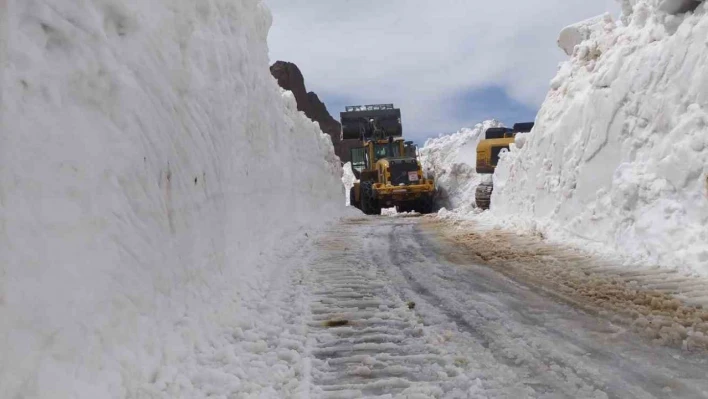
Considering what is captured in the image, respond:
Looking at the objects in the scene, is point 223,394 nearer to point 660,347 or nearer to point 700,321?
point 660,347

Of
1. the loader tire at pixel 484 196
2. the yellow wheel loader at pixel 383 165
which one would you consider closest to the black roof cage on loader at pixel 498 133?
the yellow wheel loader at pixel 383 165

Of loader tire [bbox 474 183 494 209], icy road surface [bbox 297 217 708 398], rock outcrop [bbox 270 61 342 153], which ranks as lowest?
icy road surface [bbox 297 217 708 398]

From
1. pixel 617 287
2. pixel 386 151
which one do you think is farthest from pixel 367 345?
pixel 386 151

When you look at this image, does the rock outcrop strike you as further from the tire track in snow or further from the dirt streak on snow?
the tire track in snow

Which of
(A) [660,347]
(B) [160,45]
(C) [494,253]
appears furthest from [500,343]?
(C) [494,253]

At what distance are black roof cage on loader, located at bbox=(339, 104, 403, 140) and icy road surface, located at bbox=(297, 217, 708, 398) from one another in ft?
64.9

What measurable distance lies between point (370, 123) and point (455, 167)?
4.44 m

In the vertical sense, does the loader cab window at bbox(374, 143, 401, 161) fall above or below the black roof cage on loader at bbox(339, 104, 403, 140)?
below

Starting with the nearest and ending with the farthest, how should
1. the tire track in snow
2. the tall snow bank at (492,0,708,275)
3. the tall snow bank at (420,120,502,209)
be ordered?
1. the tire track in snow
2. the tall snow bank at (492,0,708,275)
3. the tall snow bank at (420,120,502,209)

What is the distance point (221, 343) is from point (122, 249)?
3.56 ft

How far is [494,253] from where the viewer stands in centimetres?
801

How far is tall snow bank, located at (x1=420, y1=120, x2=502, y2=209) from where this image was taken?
968 inches

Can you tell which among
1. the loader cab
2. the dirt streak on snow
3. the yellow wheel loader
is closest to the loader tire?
the yellow wheel loader

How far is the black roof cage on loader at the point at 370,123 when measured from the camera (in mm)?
25750
